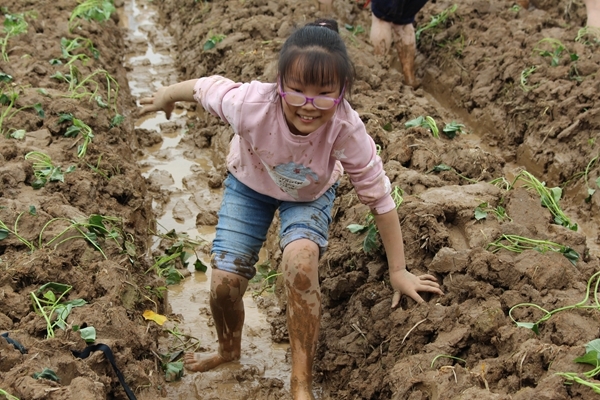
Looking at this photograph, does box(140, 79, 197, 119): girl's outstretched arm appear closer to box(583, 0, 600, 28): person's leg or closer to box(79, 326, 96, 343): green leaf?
box(79, 326, 96, 343): green leaf

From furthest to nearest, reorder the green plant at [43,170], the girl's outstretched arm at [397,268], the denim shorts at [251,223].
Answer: the green plant at [43,170] → the denim shorts at [251,223] → the girl's outstretched arm at [397,268]

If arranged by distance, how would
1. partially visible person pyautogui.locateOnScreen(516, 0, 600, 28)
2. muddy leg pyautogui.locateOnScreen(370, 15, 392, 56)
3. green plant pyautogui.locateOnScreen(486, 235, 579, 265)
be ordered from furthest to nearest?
muddy leg pyautogui.locateOnScreen(370, 15, 392, 56) < partially visible person pyautogui.locateOnScreen(516, 0, 600, 28) < green plant pyautogui.locateOnScreen(486, 235, 579, 265)

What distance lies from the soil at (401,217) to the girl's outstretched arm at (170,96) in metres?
0.83

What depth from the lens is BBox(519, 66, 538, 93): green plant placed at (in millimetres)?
6863

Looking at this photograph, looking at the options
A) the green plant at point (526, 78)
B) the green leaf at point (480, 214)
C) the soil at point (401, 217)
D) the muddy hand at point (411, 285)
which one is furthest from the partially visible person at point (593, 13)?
the muddy hand at point (411, 285)

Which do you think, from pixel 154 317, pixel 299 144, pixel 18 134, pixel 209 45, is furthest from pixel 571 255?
pixel 209 45

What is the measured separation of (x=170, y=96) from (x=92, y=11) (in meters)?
5.03

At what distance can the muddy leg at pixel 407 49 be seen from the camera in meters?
7.85

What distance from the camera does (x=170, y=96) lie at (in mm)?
3812

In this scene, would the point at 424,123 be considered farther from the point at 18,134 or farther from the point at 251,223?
the point at 18,134

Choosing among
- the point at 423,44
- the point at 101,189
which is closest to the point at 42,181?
the point at 101,189

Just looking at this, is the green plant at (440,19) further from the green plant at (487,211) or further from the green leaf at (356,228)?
the green leaf at (356,228)

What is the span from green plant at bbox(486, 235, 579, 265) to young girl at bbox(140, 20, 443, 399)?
394mm

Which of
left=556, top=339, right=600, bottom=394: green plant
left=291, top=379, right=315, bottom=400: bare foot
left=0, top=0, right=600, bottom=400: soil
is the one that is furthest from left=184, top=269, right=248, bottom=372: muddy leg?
left=556, top=339, right=600, bottom=394: green plant
